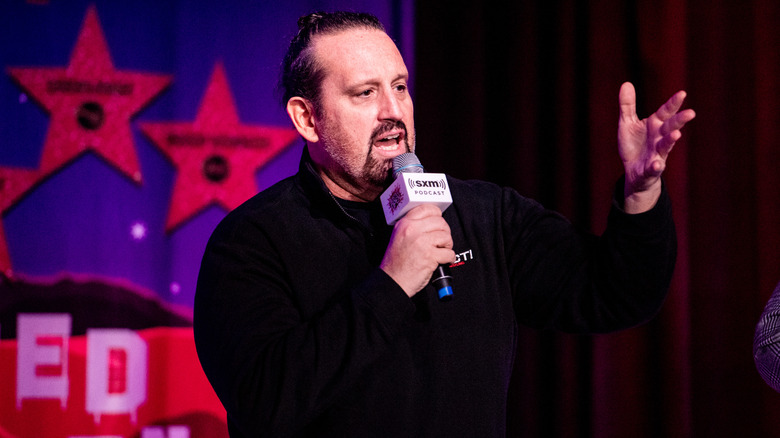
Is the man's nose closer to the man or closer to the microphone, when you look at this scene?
the man

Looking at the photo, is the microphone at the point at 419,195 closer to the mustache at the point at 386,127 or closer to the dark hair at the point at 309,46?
the mustache at the point at 386,127

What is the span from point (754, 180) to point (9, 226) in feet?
9.89

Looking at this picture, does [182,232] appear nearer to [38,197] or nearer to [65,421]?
[38,197]

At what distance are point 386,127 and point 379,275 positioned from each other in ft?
1.30

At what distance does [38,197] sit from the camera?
2.85m

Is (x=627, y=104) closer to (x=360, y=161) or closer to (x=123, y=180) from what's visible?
(x=360, y=161)

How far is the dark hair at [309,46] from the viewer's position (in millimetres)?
1510

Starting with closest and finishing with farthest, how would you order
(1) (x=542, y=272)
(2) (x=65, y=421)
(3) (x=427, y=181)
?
(3) (x=427, y=181) → (1) (x=542, y=272) → (2) (x=65, y=421)

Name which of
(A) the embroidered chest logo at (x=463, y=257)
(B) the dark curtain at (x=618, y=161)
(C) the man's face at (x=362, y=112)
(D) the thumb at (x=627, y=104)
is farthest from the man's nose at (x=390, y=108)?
(B) the dark curtain at (x=618, y=161)

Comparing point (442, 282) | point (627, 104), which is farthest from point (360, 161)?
point (627, 104)

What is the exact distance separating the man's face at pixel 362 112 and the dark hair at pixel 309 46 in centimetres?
3

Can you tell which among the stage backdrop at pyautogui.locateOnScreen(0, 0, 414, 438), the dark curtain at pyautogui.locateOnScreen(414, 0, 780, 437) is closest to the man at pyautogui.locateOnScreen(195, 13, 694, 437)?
the dark curtain at pyautogui.locateOnScreen(414, 0, 780, 437)

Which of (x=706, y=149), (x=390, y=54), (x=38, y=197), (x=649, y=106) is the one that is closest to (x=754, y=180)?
(x=706, y=149)

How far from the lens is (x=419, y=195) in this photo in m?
1.21
